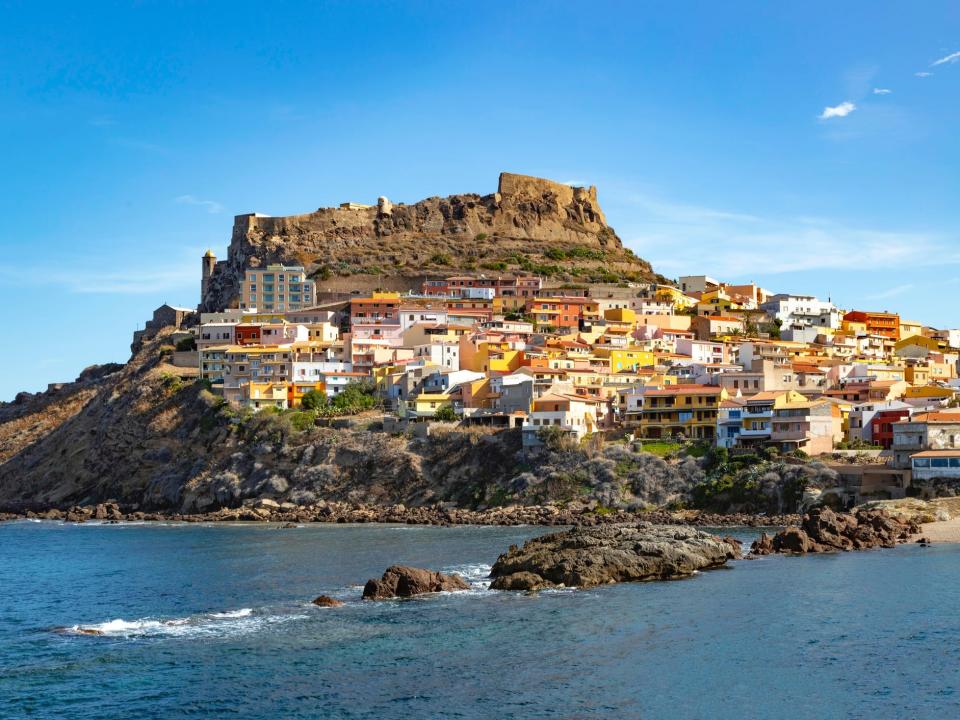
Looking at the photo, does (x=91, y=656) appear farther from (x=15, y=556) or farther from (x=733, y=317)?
(x=733, y=317)

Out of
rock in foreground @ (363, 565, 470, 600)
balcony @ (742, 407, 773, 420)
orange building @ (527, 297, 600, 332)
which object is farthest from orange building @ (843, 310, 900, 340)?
rock in foreground @ (363, 565, 470, 600)

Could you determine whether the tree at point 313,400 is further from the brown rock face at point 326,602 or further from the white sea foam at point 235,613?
the white sea foam at point 235,613

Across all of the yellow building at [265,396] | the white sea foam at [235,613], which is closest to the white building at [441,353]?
the yellow building at [265,396]

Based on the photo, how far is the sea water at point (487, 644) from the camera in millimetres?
26656

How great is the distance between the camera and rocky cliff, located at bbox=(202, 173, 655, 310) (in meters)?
116

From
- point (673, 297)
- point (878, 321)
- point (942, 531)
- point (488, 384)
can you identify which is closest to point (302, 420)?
point (488, 384)

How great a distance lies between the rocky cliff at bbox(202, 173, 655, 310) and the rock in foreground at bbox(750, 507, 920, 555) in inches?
2535

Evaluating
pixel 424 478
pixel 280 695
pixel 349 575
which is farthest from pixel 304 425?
pixel 280 695

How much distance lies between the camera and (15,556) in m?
57.4

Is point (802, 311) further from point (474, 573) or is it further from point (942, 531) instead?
point (474, 573)

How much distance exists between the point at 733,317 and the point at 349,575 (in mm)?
69754

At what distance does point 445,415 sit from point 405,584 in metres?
36.9

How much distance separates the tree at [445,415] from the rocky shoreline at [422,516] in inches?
297

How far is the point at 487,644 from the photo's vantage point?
1254 inches
